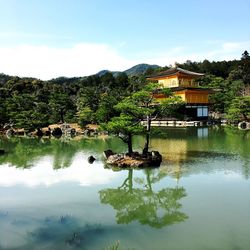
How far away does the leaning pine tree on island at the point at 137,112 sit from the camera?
17.8 meters

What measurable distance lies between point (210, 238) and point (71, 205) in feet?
15.6

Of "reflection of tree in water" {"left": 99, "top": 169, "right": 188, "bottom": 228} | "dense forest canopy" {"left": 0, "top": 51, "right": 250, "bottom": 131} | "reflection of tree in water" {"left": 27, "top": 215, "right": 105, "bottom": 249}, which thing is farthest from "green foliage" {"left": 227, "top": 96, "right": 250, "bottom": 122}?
"reflection of tree in water" {"left": 27, "top": 215, "right": 105, "bottom": 249}

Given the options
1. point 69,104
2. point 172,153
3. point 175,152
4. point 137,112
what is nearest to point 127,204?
point 137,112

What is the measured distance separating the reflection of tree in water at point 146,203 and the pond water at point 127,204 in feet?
0.09

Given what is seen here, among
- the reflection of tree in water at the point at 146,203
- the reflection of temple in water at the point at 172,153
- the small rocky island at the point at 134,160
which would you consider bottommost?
the reflection of tree in water at the point at 146,203

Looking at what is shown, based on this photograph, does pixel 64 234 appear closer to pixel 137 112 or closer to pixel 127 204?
pixel 127 204

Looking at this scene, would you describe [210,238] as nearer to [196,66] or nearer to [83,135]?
[83,135]

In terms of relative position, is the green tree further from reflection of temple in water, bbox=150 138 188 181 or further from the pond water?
the pond water

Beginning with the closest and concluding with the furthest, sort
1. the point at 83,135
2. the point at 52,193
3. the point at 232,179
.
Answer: the point at 52,193, the point at 232,179, the point at 83,135

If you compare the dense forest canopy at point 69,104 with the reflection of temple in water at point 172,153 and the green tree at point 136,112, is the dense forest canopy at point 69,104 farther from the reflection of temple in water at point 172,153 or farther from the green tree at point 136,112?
the green tree at point 136,112

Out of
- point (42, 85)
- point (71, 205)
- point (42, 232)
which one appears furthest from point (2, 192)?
point (42, 85)

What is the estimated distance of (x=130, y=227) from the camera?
909 cm

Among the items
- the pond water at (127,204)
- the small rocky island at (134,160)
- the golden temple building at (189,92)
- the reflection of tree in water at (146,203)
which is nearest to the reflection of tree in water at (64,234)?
the pond water at (127,204)

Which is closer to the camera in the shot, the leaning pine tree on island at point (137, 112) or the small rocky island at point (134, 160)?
the small rocky island at point (134, 160)
